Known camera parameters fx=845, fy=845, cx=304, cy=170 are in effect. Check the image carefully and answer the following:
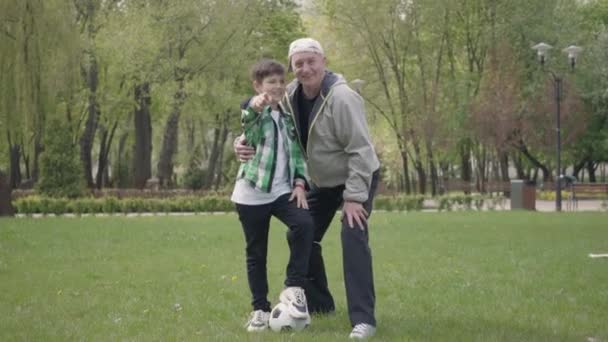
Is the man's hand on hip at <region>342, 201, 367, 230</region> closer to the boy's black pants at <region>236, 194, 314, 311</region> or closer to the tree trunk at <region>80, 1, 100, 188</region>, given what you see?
the boy's black pants at <region>236, 194, 314, 311</region>

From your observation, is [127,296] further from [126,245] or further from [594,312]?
[126,245]

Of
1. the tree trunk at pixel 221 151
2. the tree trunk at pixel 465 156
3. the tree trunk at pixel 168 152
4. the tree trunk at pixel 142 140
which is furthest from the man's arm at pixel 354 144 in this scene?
the tree trunk at pixel 465 156

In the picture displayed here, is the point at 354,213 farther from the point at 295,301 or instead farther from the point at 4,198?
the point at 4,198

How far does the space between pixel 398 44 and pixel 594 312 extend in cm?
3597

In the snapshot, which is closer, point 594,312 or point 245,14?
point 594,312

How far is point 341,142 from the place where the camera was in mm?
5758

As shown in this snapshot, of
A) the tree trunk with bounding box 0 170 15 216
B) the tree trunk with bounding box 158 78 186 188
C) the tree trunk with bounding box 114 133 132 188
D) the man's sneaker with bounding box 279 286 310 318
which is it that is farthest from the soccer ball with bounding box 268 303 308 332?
the tree trunk with bounding box 114 133 132 188

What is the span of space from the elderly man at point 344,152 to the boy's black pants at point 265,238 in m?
0.29

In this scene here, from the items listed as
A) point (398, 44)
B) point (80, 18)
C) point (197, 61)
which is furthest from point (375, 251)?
point (398, 44)

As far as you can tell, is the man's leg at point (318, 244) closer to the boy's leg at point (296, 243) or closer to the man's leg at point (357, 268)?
the boy's leg at point (296, 243)

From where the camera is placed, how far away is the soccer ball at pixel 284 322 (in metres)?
5.79

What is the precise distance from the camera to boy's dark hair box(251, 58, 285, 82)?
584 cm

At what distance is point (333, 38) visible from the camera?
140ft

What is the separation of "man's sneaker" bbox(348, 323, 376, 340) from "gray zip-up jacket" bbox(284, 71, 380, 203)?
828 millimetres
